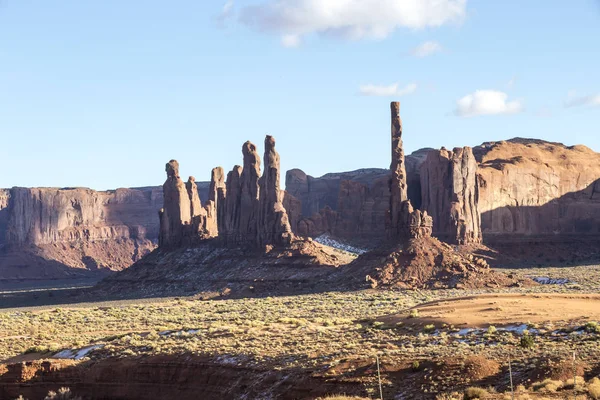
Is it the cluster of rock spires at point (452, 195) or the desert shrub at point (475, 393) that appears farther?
the cluster of rock spires at point (452, 195)

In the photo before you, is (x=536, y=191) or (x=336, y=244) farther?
(x=536, y=191)

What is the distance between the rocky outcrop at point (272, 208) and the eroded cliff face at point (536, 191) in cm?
3249

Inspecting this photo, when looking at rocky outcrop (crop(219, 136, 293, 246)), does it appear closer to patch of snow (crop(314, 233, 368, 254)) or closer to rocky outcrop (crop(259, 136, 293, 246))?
rocky outcrop (crop(259, 136, 293, 246))

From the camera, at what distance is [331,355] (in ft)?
161

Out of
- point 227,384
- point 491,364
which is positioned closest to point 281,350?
point 227,384

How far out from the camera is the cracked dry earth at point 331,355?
41.5m

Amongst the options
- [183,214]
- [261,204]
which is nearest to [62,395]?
[261,204]

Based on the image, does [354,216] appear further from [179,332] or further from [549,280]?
[179,332]

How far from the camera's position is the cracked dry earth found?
41.5m

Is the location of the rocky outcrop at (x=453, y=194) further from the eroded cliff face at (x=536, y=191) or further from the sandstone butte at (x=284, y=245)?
the eroded cliff face at (x=536, y=191)

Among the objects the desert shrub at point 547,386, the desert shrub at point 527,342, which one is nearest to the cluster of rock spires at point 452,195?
the desert shrub at point 527,342

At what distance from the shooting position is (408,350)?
157 ft

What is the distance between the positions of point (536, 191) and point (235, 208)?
161 feet

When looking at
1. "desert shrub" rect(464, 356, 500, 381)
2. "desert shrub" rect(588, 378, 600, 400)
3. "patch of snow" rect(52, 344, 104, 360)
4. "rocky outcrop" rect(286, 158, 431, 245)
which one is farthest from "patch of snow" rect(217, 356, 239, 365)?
"rocky outcrop" rect(286, 158, 431, 245)
